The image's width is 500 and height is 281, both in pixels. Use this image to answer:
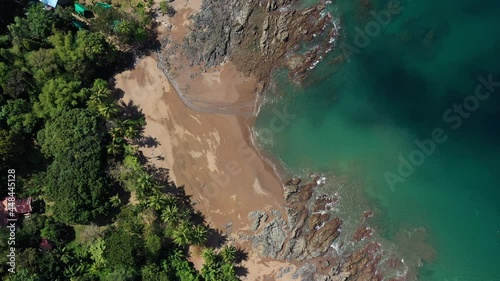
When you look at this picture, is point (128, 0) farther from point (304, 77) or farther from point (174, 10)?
point (304, 77)

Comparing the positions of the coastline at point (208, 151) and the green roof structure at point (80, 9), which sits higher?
the green roof structure at point (80, 9)

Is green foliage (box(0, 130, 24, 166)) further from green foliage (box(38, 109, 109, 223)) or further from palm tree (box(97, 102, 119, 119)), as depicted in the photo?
palm tree (box(97, 102, 119, 119))

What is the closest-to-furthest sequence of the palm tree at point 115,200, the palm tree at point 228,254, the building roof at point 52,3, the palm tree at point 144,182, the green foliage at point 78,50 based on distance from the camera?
the palm tree at point 144,182 → the palm tree at point 115,200 → the palm tree at point 228,254 → the green foliage at point 78,50 → the building roof at point 52,3

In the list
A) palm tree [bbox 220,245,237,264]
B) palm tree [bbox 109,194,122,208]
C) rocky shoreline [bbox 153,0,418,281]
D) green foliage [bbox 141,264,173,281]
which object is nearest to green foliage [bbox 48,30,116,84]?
rocky shoreline [bbox 153,0,418,281]

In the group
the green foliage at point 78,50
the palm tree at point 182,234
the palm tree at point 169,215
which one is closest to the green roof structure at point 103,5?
the green foliage at point 78,50

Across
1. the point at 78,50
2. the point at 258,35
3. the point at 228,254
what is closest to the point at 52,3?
the point at 78,50

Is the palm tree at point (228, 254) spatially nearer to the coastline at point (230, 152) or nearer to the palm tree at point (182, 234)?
the coastline at point (230, 152)

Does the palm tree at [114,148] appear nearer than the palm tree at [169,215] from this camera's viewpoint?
No

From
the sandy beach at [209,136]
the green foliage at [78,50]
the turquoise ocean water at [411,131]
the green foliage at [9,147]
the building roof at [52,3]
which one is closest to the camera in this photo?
the green foliage at [9,147]
